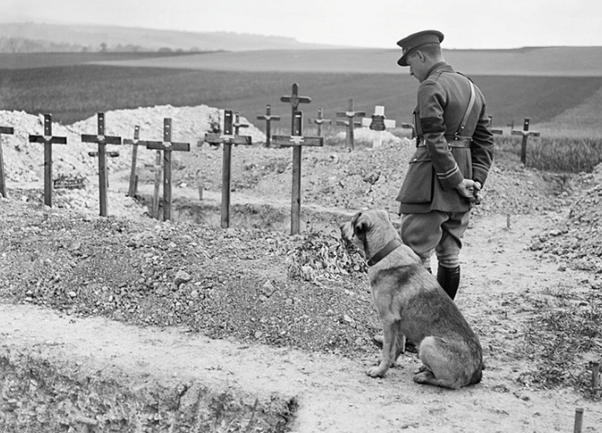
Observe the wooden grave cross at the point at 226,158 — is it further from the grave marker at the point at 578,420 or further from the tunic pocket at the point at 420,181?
the grave marker at the point at 578,420

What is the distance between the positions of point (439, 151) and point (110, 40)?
34374 mm

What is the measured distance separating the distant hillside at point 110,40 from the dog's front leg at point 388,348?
1948 centimetres

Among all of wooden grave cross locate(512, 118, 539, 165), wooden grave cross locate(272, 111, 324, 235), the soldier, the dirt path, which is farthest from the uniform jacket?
wooden grave cross locate(512, 118, 539, 165)

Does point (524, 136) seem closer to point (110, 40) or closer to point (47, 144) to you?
point (47, 144)

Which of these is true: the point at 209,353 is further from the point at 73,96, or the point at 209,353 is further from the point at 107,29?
the point at 107,29

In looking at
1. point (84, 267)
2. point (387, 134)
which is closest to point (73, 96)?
point (387, 134)

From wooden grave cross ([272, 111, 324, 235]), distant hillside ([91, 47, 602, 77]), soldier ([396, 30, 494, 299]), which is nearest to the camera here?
soldier ([396, 30, 494, 299])

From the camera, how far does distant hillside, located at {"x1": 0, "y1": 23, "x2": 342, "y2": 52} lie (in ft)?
80.4

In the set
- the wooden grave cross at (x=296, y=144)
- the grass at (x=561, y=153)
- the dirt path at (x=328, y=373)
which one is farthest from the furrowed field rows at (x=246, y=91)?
the dirt path at (x=328, y=373)

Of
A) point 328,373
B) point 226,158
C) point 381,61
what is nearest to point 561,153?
point 226,158

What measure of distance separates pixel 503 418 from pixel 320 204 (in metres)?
11.5

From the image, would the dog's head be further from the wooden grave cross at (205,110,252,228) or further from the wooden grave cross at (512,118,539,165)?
the wooden grave cross at (512,118,539,165)

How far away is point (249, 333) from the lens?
24.1 feet

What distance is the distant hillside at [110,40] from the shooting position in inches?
965
